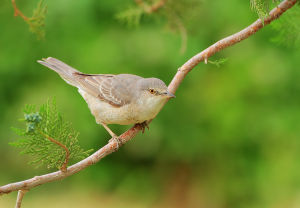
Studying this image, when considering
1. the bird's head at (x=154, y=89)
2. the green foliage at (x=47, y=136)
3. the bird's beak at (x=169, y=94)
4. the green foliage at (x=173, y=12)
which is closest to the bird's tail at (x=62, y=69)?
the bird's head at (x=154, y=89)

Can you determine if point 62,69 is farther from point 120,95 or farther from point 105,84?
point 120,95

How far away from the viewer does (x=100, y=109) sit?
12.6 ft

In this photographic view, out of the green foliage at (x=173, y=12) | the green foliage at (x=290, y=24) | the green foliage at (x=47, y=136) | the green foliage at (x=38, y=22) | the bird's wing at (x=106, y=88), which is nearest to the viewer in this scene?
the green foliage at (x=47, y=136)

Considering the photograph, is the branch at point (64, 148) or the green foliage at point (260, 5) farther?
the green foliage at point (260, 5)

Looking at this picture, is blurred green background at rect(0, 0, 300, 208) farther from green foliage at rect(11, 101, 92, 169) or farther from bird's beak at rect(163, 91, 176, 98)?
green foliage at rect(11, 101, 92, 169)

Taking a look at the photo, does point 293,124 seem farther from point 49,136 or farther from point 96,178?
point 49,136

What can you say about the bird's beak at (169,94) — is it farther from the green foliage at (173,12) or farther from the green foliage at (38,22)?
the green foliage at (38,22)

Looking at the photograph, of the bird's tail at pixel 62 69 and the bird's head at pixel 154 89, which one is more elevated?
the bird's tail at pixel 62 69

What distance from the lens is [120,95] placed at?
3.80 metres

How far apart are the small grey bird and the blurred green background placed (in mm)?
A: 1756

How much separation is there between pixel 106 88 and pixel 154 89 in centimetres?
76

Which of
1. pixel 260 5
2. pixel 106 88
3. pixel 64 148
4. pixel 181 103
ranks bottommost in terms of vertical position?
pixel 64 148

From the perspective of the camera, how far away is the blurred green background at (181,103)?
596 cm

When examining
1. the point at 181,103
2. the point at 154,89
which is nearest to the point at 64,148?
the point at 154,89
